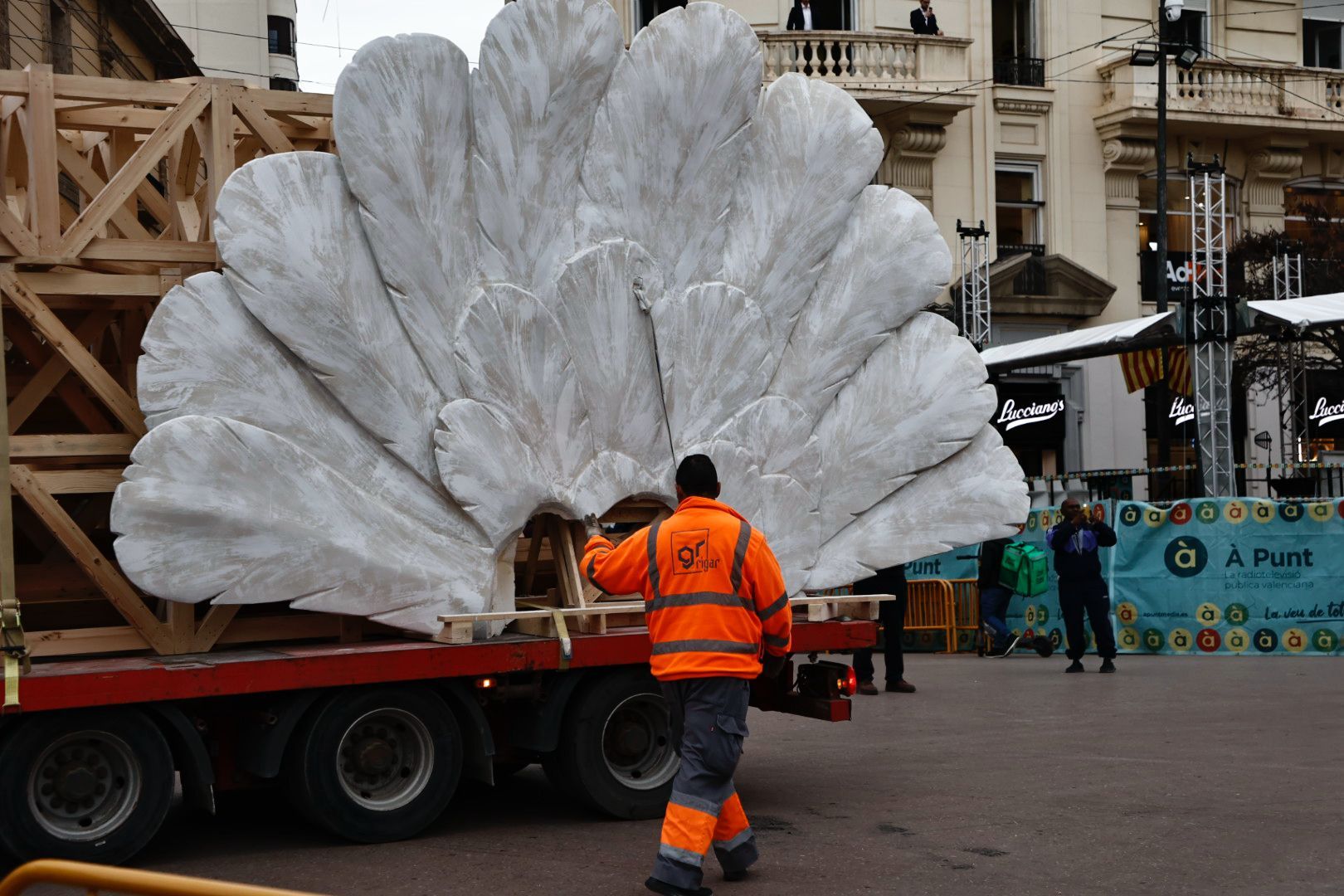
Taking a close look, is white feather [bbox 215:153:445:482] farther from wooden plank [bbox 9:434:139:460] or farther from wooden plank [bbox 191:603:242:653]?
wooden plank [bbox 191:603:242:653]

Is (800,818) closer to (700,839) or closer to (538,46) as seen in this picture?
(700,839)

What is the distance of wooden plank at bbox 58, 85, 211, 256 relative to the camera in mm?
7625

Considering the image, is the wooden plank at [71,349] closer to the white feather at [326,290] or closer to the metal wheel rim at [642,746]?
the white feather at [326,290]

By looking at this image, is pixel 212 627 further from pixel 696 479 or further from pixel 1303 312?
pixel 1303 312

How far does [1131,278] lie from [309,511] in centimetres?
2499

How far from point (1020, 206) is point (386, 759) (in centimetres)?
2386

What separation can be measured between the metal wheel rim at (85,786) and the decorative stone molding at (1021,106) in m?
24.8

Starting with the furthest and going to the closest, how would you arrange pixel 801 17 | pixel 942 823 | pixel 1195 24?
pixel 1195 24 < pixel 801 17 < pixel 942 823

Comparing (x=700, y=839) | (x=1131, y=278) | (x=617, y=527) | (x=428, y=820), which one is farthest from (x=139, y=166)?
(x=1131, y=278)

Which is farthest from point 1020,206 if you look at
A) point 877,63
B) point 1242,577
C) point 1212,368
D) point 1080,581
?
point 1080,581

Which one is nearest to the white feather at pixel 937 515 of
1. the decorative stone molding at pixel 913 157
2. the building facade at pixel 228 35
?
the decorative stone molding at pixel 913 157

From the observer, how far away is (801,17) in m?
28.3

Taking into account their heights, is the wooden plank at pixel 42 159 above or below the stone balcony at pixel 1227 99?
below

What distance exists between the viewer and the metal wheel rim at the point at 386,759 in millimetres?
7727
